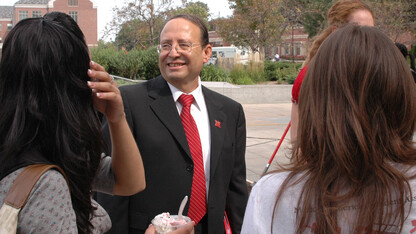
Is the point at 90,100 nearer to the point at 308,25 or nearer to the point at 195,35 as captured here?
the point at 195,35

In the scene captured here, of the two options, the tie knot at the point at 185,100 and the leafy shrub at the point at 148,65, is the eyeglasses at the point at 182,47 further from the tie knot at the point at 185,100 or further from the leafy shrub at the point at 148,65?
the leafy shrub at the point at 148,65

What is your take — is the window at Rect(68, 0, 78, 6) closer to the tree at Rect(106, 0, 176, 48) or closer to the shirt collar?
the tree at Rect(106, 0, 176, 48)

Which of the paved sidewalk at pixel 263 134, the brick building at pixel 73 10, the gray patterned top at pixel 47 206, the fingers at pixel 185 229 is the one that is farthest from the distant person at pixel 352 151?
the brick building at pixel 73 10

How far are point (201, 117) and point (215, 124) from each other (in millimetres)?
117

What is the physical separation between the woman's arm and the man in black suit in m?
0.71

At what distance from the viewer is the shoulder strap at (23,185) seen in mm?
1202

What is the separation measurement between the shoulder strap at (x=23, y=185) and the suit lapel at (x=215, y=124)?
5.06 feet

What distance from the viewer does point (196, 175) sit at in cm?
269

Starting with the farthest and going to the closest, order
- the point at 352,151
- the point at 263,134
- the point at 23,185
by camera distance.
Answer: the point at 263,134
the point at 352,151
the point at 23,185

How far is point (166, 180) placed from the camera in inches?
104

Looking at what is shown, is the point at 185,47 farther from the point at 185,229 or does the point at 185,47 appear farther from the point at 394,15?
the point at 394,15

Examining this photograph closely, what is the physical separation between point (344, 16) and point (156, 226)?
2036mm

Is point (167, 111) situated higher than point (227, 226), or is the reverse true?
point (167, 111)

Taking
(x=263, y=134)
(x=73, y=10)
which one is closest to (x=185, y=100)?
(x=263, y=134)
